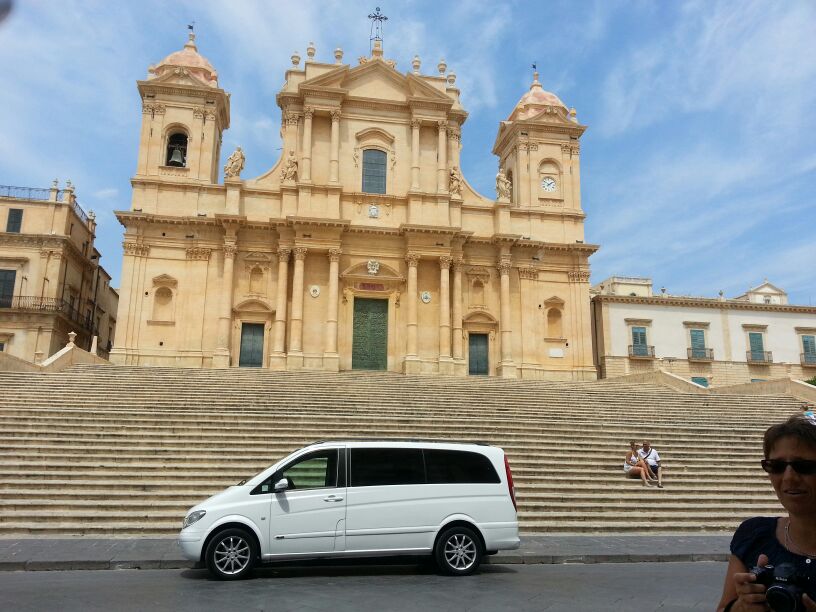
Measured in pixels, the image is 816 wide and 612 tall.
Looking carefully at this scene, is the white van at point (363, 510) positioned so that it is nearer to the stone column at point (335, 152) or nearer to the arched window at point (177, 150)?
the stone column at point (335, 152)

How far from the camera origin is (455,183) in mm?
32375

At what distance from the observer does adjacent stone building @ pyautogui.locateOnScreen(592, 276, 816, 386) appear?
131ft

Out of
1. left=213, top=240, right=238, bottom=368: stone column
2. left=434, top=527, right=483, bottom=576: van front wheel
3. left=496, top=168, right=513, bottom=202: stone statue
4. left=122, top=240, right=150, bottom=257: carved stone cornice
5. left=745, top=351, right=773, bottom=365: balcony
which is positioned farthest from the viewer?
left=745, top=351, right=773, bottom=365: balcony

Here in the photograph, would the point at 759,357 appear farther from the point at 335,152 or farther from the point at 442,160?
the point at 335,152

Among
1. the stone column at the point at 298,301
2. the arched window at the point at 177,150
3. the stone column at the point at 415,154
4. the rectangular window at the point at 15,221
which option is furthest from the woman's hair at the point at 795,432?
the rectangular window at the point at 15,221

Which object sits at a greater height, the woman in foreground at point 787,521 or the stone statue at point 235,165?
the stone statue at point 235,165

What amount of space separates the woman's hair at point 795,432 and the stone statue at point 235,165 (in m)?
30.1

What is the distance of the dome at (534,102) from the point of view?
118 feet

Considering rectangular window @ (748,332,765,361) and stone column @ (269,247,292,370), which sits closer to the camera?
stone column @ (269,247,292,370)

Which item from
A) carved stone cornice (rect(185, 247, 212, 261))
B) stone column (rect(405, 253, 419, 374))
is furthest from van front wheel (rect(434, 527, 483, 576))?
carved stone cornice (rect(185, 247, 212, 261))

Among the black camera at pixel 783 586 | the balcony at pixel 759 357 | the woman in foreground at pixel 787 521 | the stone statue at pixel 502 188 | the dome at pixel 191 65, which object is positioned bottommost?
the black camera at pixel 783 586

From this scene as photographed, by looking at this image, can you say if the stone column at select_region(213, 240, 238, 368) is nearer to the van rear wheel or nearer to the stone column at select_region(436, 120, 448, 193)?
the stone column at select_region(436, 120, 448, 193)

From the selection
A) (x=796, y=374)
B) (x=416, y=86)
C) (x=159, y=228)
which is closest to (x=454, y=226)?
(x=416, y=86)

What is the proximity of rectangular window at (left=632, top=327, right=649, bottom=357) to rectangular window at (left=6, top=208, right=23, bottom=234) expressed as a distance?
1343 inches
